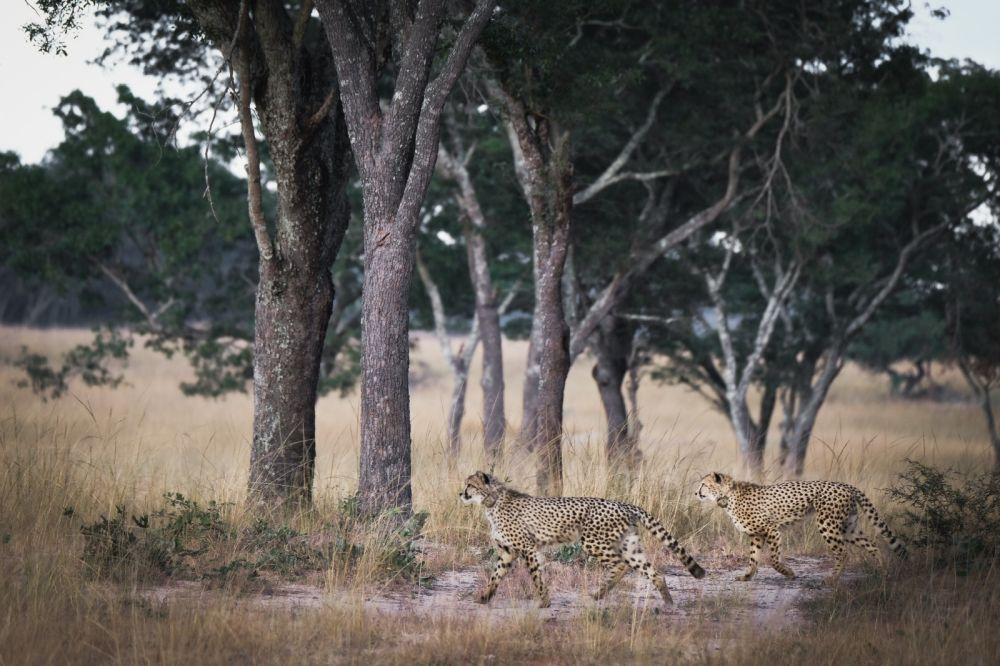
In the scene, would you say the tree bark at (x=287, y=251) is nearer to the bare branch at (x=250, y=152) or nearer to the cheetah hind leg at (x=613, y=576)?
the bare branch at (x=250, y=152)

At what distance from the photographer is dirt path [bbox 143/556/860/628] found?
754cm

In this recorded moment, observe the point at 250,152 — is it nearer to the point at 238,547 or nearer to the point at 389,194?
→ the point at 389,194

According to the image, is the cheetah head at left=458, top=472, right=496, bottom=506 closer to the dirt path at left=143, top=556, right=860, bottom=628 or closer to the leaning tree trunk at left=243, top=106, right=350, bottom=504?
the dirt path at left=143, top=556, right=860, bottom=628

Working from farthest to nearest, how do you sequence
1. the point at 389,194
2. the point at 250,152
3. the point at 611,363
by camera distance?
1. the point at 611,363
2. the point at 250,152
3. the point at 389,194

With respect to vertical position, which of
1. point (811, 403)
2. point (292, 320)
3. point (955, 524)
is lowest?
point (955, 524)

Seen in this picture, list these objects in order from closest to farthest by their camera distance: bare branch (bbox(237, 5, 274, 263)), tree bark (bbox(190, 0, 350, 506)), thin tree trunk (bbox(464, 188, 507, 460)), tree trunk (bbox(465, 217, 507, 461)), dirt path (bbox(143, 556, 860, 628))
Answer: dirt path (bbox(143, 556, 860, 628))
bare branch (bbox(237, 5, 274, 263))
tree bark (bbox(190, 0, 350, 506))
thin tree trunk (bbox(464, 188, 507, 460))
tree trunk (bbox(465, 217, 507, 461))

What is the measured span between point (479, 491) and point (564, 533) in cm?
66

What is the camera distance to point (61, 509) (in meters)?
9.24

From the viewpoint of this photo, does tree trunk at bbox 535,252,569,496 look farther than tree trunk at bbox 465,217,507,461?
No

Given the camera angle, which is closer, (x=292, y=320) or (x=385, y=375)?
(x=385, y=375)

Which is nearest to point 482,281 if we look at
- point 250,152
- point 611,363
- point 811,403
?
point 611,363

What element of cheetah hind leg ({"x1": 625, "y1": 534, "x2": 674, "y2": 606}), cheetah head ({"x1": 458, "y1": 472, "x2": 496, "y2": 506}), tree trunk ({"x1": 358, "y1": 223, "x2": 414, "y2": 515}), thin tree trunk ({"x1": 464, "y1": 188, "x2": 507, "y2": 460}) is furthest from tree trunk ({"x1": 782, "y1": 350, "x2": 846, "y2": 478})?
cheetah head ({"x1": 458, "y1": 472, "x2": 496, "y2": 506})

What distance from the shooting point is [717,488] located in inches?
354

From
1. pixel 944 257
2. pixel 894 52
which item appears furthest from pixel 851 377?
pixel 894 52
